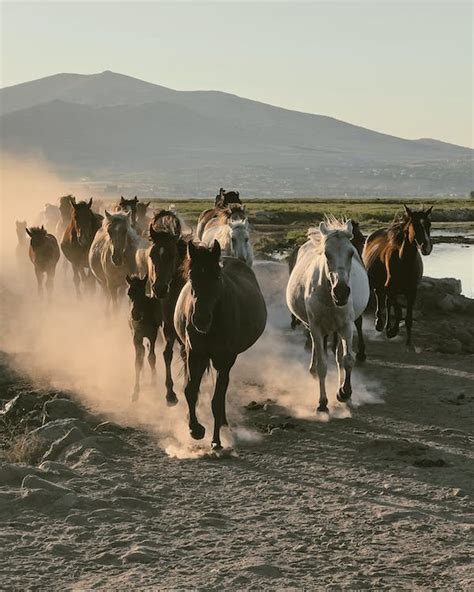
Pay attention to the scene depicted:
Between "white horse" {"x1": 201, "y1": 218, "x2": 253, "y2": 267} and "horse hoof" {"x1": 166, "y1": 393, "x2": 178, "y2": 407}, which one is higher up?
"white horse" {"x1": 201, "y1": 218, "x2": 253, "y2": 267}

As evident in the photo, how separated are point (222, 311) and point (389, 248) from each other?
8258 millimetres

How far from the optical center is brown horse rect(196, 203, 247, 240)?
16.8m

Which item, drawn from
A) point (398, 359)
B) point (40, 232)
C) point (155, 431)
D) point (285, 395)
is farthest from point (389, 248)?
point (40, 232)

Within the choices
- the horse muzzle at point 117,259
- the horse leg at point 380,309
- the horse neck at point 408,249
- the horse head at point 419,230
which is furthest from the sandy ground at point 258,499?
the horse leg at point 380,309

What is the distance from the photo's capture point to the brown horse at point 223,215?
16797 millimetres

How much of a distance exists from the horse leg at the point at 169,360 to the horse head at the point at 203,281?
2525 millimetres

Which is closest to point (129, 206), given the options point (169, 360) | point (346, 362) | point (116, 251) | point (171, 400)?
point (116, 251)

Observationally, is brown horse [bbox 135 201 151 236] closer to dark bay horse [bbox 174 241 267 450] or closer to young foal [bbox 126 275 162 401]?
young foal [bbox 126 275 162 401]

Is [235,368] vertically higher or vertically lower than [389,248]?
lower

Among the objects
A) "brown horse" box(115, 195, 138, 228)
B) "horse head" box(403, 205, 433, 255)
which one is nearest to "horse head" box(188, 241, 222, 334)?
"horse head" box(403, 205, 433, 255)

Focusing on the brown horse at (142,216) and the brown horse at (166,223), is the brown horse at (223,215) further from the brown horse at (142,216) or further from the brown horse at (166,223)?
the brown horse at (166,223)

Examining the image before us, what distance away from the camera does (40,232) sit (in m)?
22.6

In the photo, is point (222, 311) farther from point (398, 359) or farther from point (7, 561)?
point (398, 359)

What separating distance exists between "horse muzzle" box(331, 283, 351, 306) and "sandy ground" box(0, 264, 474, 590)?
1.61 meters
